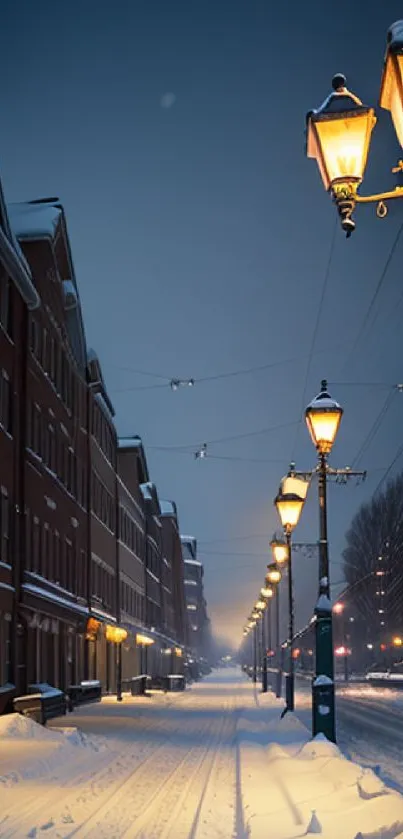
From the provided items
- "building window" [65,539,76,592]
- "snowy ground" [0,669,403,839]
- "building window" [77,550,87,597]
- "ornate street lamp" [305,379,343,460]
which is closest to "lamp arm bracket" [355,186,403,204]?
"snowy ground" [0,669,403,839]

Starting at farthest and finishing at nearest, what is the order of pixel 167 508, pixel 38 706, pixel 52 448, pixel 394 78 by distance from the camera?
pixel 167 508 → pixel 52 448 → pixel 38 706 → pixel 394 78

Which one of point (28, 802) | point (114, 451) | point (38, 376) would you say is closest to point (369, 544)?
point (114, 451)

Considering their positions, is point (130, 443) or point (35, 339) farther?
point (130, 443)

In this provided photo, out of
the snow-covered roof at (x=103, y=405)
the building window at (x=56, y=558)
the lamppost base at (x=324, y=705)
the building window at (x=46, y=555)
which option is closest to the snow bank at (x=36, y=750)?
the lamppost base at (x=324, y=705)

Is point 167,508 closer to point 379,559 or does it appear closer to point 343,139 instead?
point 379,559

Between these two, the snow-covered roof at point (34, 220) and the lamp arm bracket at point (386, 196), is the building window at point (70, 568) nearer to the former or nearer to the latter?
the snow-covered roof at point (34, 220)

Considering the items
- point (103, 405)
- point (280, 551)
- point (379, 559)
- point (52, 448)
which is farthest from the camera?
point (379, 559)

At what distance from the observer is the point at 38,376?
37531 millimetres

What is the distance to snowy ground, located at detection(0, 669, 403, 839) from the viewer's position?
451 inches

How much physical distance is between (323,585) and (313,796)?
14.5ft

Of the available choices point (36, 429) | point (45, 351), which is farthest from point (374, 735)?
point (45, 351)

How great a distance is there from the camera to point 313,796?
13484 mm

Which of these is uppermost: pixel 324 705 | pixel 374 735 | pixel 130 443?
pixel 130 443

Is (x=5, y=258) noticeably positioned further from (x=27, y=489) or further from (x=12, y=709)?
(x=12, y=709)
